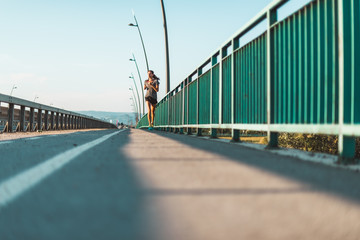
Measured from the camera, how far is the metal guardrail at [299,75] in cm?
347

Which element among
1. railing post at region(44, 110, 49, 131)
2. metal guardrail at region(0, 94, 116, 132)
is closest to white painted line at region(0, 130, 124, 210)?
metal guardrail at region(0, 94, 116, 132)

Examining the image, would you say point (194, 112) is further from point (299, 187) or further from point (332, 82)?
point (299, 187)

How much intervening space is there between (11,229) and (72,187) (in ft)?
2.54

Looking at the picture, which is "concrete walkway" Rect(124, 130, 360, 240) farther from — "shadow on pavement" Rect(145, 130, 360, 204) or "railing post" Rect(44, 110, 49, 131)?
"railing post" Rect(44, 110, 49, 131)

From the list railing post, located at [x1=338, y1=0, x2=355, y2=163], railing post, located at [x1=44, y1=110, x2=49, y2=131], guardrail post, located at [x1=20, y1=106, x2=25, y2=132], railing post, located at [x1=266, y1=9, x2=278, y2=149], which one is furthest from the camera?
railing post, located at [x1=44, y1=110, x2=49, y2=131]

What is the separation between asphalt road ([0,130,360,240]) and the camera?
1.45 meters

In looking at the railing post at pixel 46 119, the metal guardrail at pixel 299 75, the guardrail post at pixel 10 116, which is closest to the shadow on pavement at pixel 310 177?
the metal guardrail at pixel 299 75

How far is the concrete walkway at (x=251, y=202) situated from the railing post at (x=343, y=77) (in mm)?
464

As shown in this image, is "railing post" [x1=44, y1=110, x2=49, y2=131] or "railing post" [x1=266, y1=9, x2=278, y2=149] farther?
"railing post" [x1=44, y1=110, x2=49, y2=131]

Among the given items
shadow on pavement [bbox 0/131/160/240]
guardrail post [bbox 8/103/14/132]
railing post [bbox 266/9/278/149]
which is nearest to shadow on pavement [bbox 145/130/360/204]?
shadow on pavement [bbox 0/131/160/240]

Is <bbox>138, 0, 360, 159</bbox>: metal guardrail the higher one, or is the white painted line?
<bbox>138, 0, 360, 159</bbox>: metal guardrail

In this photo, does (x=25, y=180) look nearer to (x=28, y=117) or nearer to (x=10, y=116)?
(x=10, y=116)

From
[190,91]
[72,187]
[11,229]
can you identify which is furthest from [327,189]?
[190,91]

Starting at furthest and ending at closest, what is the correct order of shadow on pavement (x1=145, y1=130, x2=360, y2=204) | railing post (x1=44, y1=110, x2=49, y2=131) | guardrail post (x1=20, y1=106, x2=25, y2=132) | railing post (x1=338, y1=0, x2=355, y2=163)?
railing post (x1=44, y1=110, x2=49, y2=131), guardrail post (x1=20, y1=106, x2=25, y2=132), railing post (x1=338, y1=0, x2=355, y2=163), shadow on pavement (x1=145, y1=130, x2=360, y2=204)
